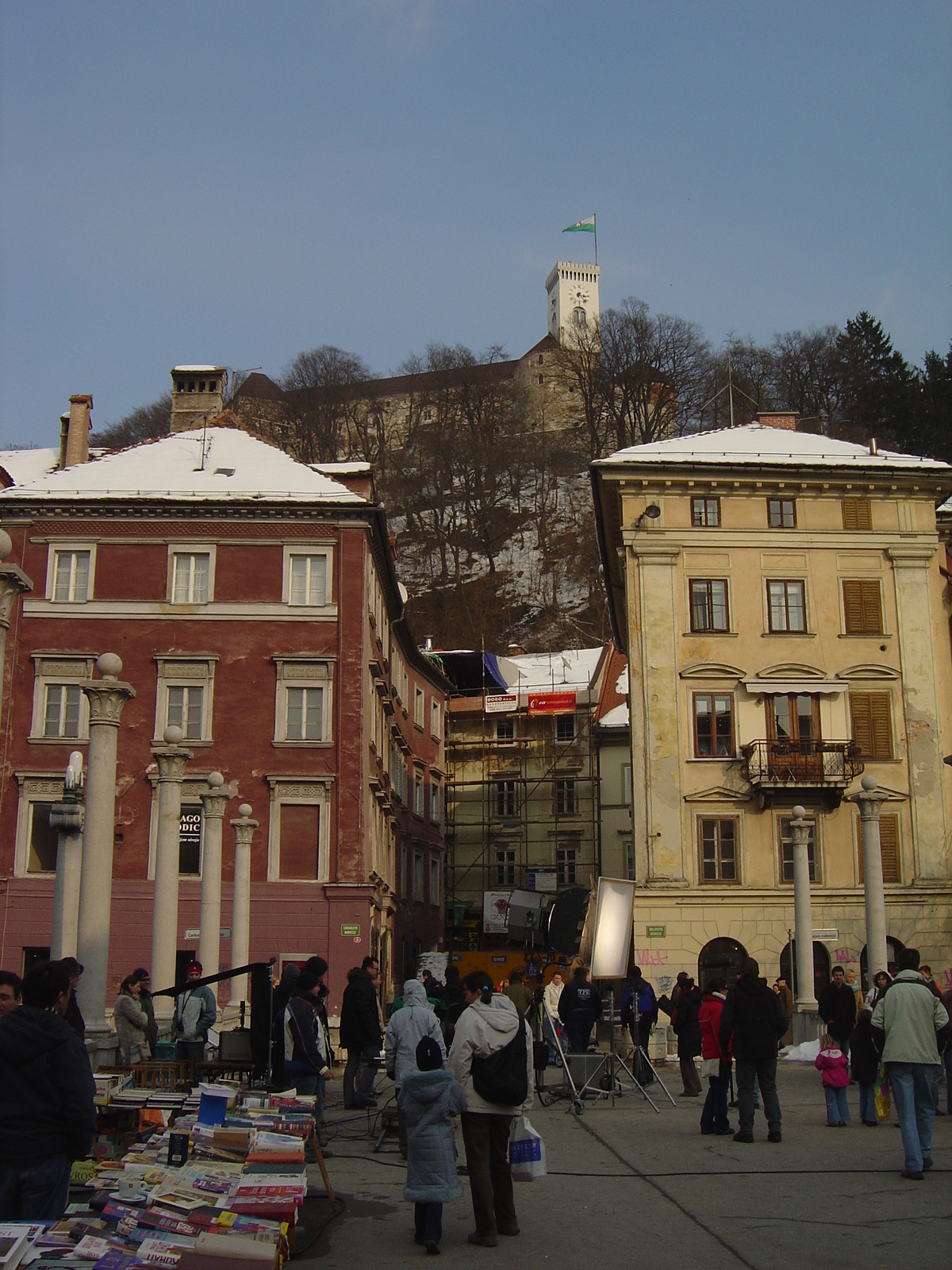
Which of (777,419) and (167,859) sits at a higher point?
(777,419)

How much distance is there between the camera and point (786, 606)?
38.1 meters

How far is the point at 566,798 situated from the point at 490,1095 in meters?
50.2

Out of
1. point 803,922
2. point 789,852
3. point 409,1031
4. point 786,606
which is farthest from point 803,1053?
point 409,1031

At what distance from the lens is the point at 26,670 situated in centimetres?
3684

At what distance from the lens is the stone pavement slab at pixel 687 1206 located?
8453 millimetres

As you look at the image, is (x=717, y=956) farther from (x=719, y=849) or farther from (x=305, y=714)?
(x=305, y=714)

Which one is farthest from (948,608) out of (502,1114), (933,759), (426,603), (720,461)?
(426,603)

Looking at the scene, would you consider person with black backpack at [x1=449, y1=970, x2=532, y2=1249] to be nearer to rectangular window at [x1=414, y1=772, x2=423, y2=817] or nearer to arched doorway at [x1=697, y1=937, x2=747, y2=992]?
arched doorway at [x1=697, y1=937, x2=747, y2=992]

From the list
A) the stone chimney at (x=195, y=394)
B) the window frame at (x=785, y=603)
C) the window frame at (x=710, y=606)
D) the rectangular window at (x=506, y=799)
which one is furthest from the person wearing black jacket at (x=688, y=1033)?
the rectangular window at (x=506, y=799)

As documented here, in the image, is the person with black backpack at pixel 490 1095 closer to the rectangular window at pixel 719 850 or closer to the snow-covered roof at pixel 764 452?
the rectangular window at pixel 719 850

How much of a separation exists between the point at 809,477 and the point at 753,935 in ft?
42.6

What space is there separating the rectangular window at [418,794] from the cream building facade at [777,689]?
1445 cm

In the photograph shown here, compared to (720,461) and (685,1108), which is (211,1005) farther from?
(720,461)

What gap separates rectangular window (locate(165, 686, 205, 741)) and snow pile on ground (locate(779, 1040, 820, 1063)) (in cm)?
1748
